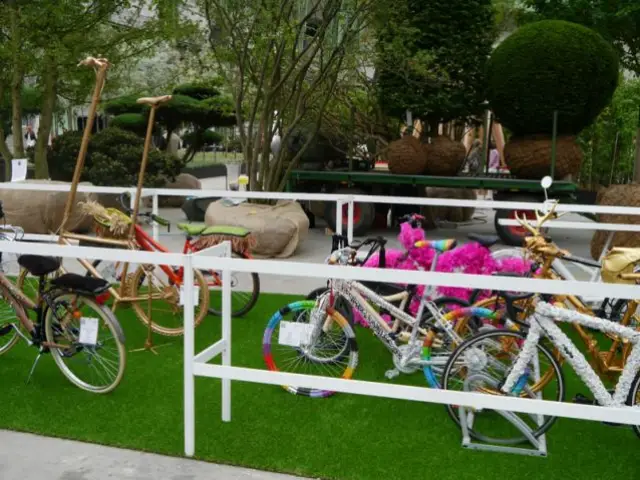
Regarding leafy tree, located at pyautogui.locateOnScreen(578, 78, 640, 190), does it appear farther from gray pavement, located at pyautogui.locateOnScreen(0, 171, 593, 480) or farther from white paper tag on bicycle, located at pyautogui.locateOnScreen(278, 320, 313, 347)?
gray pavement, located at pyautogui.locateOnScreen(0, 171, 593, 480)

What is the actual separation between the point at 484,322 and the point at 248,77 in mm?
7680

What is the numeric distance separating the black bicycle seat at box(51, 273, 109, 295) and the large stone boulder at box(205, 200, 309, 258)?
4969 mm

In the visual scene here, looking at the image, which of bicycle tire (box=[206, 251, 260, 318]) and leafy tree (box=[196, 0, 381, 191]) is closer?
bicycle tire (box=[206, 251, 260, 318])

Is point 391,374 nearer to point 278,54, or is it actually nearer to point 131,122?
point 278,54

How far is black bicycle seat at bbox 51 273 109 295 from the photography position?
4.66 metres

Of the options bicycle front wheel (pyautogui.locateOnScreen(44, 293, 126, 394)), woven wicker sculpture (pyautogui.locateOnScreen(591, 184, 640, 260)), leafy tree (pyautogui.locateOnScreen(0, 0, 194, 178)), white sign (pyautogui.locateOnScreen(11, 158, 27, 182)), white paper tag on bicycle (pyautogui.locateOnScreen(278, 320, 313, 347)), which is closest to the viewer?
white paper tag on bicycle (pyautogui.locateOnScreen(278, 320, 313, 347))

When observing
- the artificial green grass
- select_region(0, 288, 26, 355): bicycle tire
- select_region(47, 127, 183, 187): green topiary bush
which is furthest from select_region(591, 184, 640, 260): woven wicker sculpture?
select_region(47, 127, 183, 187): green topiary bush

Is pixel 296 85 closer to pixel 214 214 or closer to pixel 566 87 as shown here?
pixel 214 214

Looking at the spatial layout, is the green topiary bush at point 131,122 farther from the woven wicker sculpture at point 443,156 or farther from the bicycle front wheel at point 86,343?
the bicycle front wheel at point 86,343

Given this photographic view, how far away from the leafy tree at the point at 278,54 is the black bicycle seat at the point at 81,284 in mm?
6390

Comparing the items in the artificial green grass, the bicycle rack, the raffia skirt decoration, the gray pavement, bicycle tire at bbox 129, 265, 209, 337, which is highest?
the raffia skirt decoration

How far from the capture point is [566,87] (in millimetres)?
10969

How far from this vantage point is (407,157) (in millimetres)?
11992

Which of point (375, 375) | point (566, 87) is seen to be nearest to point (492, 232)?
point (566, 87)
